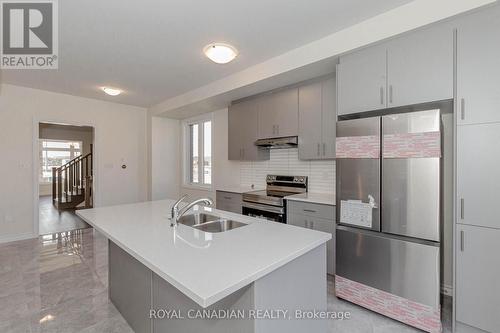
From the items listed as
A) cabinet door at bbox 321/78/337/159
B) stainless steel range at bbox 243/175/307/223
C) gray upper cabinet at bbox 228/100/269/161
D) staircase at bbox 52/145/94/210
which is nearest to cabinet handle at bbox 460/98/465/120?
cabinet door at bbox 321/78/337/159

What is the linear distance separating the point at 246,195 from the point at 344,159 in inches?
65.1

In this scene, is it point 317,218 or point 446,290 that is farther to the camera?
point 317,218

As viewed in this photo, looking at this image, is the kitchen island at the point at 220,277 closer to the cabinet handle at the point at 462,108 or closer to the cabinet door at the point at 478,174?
the cabinet door at the point at 478,174

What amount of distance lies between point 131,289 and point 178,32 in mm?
2353

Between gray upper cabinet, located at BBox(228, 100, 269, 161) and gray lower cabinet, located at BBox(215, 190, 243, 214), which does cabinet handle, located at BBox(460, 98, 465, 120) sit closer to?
gray upper cabinet, located at BBox(228, 100, 269, 161)

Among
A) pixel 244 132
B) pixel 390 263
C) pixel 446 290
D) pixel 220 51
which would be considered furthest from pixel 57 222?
pixel 446 290

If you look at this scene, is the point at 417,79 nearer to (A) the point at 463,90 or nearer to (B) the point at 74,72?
(A) the point at 463,90

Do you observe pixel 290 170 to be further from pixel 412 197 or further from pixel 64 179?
pixel 64 179

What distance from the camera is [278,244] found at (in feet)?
4.51

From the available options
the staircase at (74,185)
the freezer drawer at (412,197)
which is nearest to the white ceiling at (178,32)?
the freezer drawer at (412,197)

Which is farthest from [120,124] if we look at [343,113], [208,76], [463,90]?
[463,90]

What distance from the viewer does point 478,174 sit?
1707 millimetres

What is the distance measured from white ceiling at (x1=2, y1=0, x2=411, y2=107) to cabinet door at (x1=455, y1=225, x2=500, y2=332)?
1.89m

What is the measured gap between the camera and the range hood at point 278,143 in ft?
10.8
